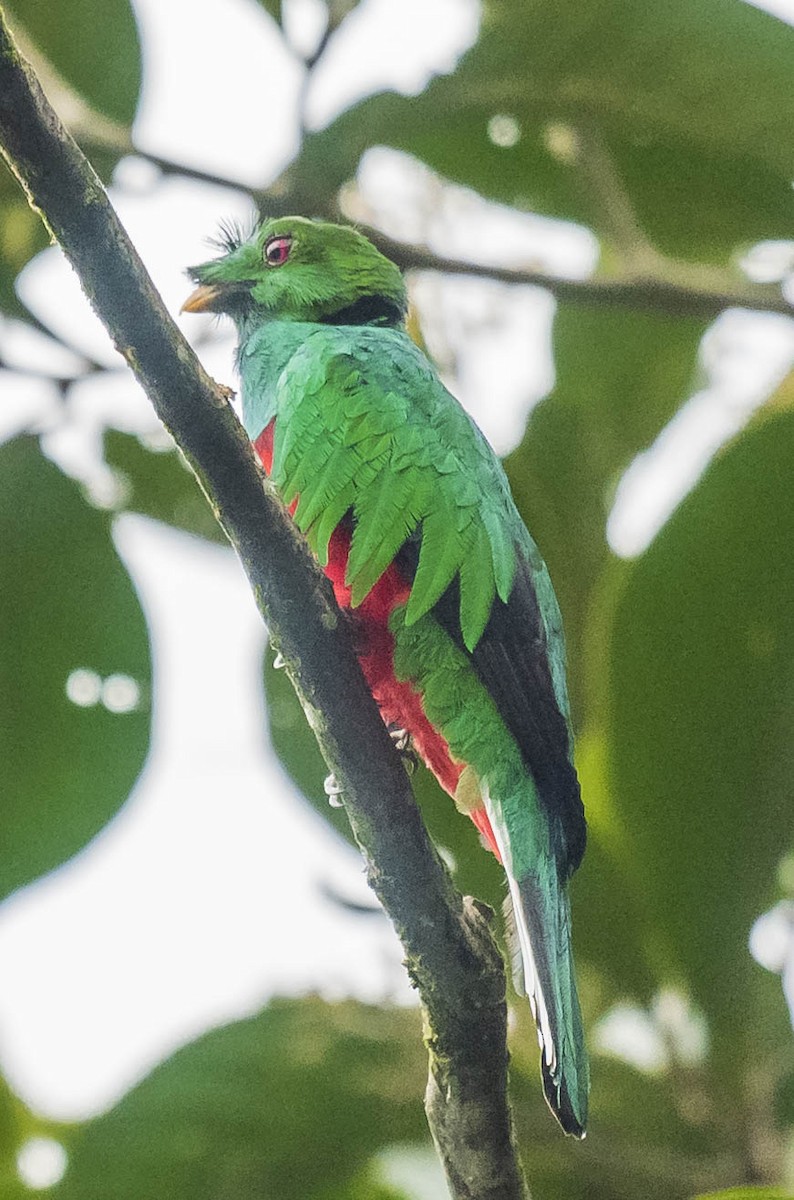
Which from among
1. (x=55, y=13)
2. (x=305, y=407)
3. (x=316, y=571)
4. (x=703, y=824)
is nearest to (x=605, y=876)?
(x=703, y=824)

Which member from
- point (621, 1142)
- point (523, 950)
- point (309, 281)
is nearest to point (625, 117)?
point (309, 281)

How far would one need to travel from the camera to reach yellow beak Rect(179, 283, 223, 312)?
396 cm

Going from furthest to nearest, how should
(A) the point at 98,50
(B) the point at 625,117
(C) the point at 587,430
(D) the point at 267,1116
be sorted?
(C) the point at 587,430, (B) the point at 625,117, (A) the point at 98,50, (D) the point at 267,1116

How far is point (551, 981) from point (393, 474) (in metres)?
0.98

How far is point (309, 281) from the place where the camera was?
3.84 meters

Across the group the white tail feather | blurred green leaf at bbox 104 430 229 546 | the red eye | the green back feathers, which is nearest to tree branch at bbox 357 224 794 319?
the green back feathers

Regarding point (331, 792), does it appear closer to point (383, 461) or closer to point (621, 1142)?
point (383, 461)

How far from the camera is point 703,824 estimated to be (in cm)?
306

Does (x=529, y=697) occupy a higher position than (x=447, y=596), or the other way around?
(x=447, y=596)

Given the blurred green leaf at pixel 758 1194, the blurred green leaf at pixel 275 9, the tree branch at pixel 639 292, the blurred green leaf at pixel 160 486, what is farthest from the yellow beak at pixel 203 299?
the blurred green leaf at pixel 758 1194

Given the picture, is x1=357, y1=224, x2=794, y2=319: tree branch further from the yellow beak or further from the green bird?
the yellow beak

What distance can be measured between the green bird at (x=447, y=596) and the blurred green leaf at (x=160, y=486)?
2.56ft

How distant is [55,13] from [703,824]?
7.93 feet

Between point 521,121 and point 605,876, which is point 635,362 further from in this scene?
point 605,876
